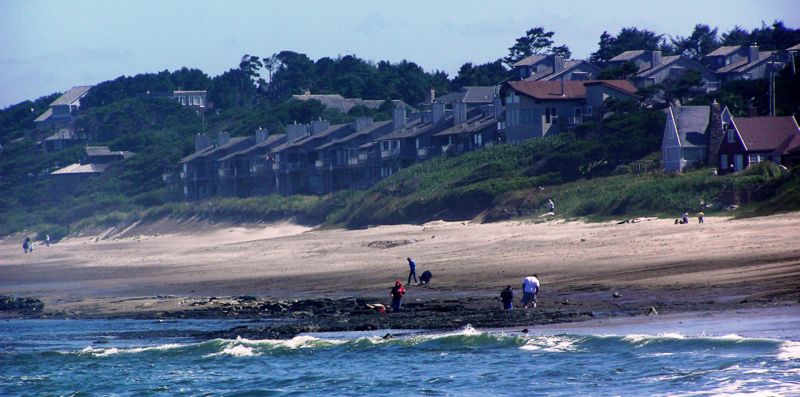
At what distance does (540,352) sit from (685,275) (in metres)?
7.44

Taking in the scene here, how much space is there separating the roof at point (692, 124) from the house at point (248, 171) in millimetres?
38608

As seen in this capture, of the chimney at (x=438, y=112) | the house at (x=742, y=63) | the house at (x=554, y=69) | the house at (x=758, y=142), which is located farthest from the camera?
the house at (x=554, y=69)

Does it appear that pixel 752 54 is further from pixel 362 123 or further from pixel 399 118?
pixel 362 123

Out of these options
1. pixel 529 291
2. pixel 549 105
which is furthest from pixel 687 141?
pixel 529 291

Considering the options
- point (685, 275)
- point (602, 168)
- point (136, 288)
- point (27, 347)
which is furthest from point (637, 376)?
point (602, 168)

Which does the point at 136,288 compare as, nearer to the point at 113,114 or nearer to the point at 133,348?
the point at 133,348

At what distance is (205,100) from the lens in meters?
140

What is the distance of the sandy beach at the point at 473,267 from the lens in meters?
27.2

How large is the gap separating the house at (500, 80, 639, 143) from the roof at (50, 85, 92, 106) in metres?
91.2

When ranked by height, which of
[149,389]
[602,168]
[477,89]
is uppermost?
[477,89]

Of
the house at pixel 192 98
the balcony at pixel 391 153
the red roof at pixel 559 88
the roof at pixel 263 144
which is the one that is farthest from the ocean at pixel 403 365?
the house at pixel 192 98

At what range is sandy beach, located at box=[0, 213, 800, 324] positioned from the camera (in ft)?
89.4

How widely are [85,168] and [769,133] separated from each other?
73556 mm

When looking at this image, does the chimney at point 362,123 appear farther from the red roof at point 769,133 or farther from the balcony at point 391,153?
the red roof at point 769,133
